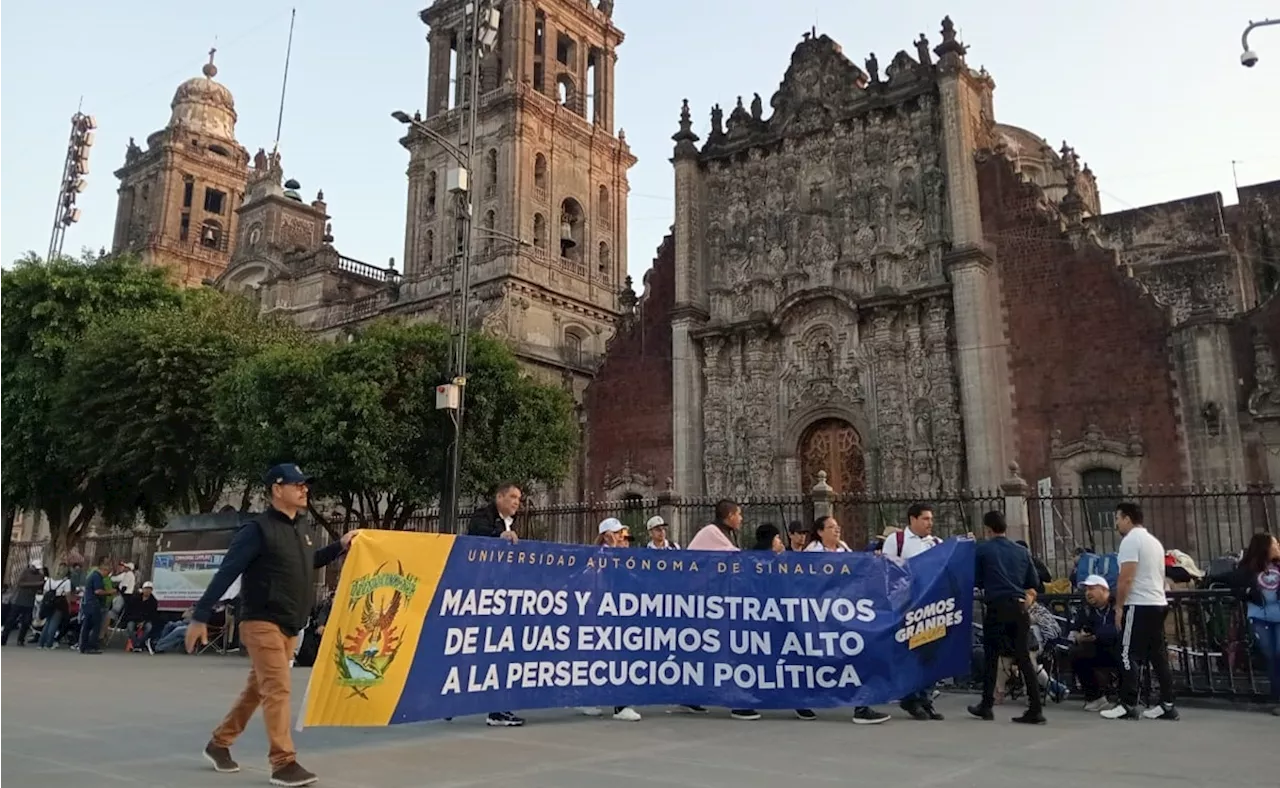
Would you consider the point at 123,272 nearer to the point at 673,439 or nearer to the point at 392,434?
the point at 392,434

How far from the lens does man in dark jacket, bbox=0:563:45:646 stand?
1925 centimetres

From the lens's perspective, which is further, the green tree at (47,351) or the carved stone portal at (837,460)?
the green tree at (47,351)

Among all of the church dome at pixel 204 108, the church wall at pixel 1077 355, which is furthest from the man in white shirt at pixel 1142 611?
the church dome at pixel 204 108

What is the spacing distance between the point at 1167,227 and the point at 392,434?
21.5m

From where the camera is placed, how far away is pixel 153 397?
21906 millimetres

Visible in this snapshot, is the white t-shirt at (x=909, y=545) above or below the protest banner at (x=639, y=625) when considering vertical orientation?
above

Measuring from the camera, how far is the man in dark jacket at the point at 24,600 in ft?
63.2

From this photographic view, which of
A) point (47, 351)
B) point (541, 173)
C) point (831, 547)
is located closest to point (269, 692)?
point (831, 547)

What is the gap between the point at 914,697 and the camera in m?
8.29

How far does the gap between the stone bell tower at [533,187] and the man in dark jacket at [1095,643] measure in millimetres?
26276

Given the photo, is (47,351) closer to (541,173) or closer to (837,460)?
(541,173)

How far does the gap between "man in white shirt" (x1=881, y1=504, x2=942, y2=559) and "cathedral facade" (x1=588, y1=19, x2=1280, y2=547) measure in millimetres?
13003

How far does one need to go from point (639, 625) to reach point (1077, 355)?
661 inches

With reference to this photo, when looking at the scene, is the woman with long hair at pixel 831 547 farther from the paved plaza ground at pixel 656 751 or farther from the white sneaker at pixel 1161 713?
the white sneaker at pixel 1161 713
